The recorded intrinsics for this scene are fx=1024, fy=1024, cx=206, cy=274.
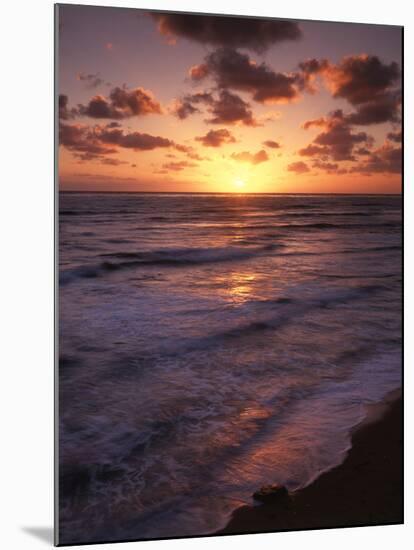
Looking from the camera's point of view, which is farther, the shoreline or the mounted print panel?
the shoreline

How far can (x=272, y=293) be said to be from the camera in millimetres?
4594

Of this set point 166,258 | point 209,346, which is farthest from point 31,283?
point 209,346

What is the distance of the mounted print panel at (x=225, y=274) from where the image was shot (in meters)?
4.35

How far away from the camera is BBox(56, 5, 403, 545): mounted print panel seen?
171 inches

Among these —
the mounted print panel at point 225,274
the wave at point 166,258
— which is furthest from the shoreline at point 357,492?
the wave at point 166,258

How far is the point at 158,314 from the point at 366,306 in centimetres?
96

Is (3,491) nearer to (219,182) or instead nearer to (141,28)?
(219,182)

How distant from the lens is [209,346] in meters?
4.55

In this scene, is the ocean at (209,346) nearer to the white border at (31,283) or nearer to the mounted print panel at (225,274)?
the mounted print panel at (225,274)

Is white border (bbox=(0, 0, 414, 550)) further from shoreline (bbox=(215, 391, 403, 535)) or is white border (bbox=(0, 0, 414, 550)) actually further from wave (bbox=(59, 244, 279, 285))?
wave (bbox=(59, 244, 279, 285))

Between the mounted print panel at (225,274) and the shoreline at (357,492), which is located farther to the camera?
the shoreline at (357,492)

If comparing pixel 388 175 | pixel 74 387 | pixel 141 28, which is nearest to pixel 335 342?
pixel 388 175

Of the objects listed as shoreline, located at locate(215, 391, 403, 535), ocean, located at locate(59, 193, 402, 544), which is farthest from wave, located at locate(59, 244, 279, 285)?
shoreline, located at locate(215, 391, 403, 535)

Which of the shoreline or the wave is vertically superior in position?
the wave
